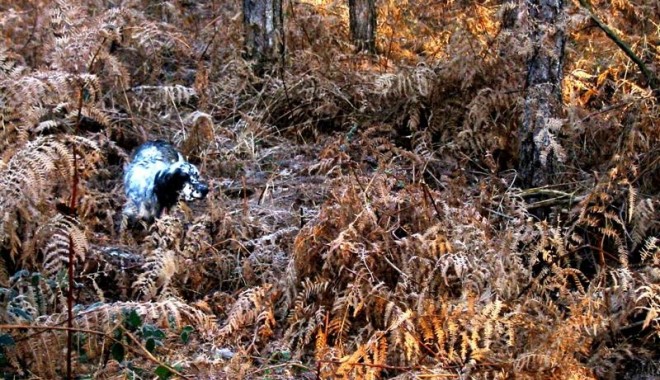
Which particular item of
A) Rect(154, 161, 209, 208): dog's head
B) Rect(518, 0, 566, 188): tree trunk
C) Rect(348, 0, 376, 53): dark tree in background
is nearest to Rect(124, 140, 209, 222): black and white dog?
Rect(154, 161, 209, 208): dog's head

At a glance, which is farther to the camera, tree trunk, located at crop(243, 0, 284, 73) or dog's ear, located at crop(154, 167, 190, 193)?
tree trunk, located at crop(243, 0, 284, 73)

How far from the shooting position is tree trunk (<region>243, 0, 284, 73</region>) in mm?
6793

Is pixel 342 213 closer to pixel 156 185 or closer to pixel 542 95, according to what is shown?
pixel 156 185

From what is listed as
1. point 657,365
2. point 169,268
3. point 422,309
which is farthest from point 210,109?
point 657,365

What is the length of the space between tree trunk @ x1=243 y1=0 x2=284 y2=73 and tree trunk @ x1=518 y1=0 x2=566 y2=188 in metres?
2.67

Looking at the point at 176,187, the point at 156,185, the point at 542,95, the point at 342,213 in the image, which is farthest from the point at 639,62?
the point at 156,185

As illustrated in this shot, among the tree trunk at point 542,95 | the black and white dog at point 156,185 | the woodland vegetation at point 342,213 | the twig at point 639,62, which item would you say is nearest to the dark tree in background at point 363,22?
the woodland vegetation at point 342,213

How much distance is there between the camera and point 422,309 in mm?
3580

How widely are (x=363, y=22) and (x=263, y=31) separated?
1.58 metres

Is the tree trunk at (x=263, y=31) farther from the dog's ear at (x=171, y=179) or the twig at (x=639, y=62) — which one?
the twig at (x=639, y=62)

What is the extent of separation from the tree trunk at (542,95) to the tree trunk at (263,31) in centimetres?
267

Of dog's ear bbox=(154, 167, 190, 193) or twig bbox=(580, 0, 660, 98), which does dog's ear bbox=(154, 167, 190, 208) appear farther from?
twig bbox=(580, 0, 660, 98)

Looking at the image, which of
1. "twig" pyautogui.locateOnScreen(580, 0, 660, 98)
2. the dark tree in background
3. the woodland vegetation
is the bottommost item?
the woodland vegetation

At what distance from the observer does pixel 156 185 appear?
16.5 ft
